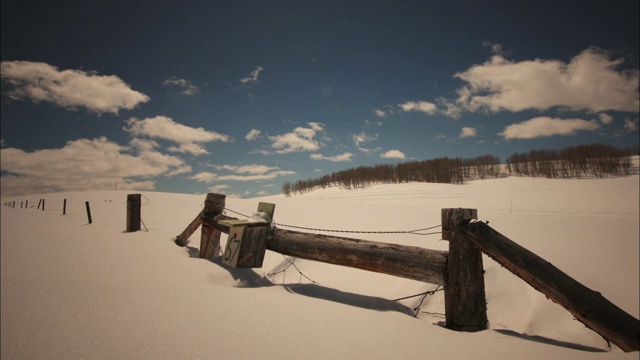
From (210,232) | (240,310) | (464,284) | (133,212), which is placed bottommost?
(240,310)

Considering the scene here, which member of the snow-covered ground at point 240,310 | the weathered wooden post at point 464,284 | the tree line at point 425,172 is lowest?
the snow-covered ground at point 240,310

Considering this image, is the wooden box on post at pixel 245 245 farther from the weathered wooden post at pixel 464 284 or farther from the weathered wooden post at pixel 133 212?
the weathered wooden post at pixel 133 212

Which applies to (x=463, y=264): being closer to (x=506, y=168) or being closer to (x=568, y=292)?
(x=568, y=292)

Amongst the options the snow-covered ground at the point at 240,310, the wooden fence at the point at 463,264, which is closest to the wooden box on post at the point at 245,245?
the wooden fence at the point at 463,264

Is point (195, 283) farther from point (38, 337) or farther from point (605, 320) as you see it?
point (605, 320)

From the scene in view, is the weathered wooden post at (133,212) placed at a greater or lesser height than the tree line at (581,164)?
lesser

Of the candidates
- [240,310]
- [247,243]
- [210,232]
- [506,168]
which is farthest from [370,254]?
[506,168]

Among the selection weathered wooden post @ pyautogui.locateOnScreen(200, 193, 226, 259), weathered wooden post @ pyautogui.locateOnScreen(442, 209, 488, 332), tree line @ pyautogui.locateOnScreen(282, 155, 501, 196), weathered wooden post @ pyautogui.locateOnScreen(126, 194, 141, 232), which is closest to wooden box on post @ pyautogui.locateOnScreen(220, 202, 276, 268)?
weathered wooden post @ pyautogui.locateOnScreen(200, 193, 226, 259)

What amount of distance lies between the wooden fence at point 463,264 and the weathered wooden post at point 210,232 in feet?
5.17

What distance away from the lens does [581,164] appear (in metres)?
49.8

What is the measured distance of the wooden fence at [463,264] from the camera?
2.22 meters

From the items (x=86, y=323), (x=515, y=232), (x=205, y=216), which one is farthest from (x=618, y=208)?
(x=86, y=323)

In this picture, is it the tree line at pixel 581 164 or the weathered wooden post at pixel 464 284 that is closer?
the weathered wooden post at pixel 464 284

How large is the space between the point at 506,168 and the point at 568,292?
73198mm
